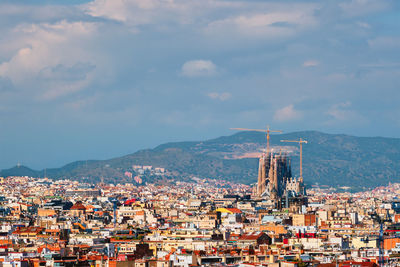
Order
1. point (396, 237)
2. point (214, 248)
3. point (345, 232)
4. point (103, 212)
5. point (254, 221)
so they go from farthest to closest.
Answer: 1. point (103, 212)
2. point (254, 221)
3. point (345, 232)
4. point (396, 237)
5. point (214, 248)

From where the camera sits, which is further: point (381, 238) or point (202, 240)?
point (202, 240)

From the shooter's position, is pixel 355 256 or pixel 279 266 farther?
pixel 355 256

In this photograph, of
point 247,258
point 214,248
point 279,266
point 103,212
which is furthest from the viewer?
point 103,212

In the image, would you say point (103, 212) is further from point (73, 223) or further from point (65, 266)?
point (65, 266)

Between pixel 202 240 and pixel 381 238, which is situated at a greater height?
pixel 202 240

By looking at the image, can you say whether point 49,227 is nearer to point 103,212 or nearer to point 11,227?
point 11,227

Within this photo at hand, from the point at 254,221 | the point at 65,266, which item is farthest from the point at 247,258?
the point at 254,221

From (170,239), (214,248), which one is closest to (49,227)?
(170,239)

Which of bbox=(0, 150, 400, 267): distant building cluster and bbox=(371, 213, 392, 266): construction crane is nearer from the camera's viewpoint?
bbox=(371, 213, 392, 266): construction crane

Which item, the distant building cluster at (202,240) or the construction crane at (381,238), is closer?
the construction crane at (381,238)
